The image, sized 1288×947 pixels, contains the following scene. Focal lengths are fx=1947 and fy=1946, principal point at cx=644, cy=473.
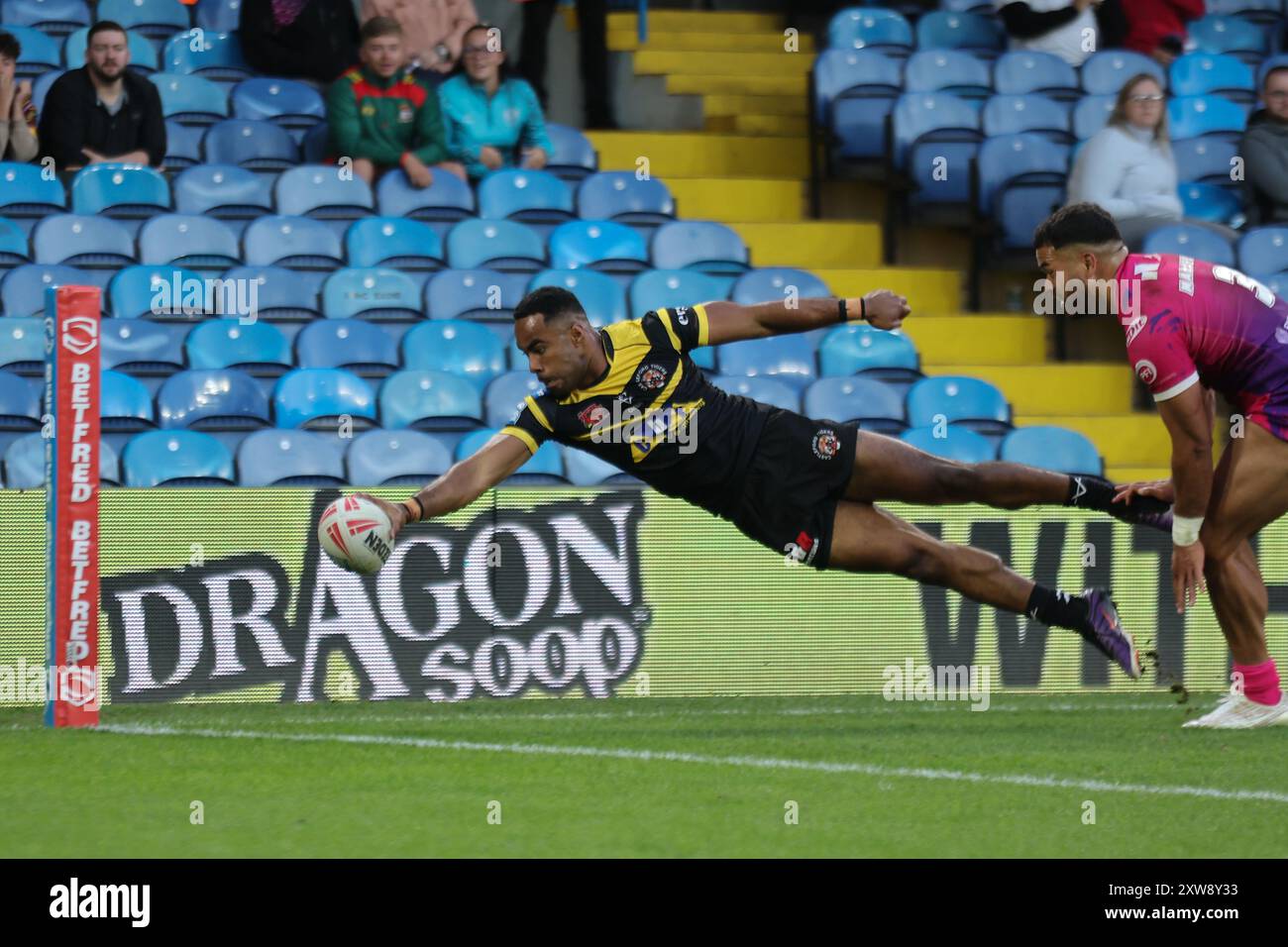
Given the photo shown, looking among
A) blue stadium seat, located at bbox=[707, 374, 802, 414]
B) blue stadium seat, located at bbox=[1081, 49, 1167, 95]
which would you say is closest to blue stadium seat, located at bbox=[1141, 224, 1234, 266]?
blue stadium seat, located at bbox=[1081, 49, 1167, 95]

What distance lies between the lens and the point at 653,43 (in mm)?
15617

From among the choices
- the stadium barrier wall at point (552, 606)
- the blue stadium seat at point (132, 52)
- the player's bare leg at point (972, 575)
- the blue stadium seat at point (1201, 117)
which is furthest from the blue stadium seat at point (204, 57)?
the player's bare leg at point (972, 575)

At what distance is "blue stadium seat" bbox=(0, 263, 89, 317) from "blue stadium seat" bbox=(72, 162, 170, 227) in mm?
821

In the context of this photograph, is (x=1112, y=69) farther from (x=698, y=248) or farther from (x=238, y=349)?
(x=238, y=349)

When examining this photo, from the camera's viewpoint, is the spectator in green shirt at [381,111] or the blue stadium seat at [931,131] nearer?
the spectator in green shirt at [381,111]

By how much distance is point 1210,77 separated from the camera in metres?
15.6

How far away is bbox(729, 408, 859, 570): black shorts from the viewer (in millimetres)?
8117

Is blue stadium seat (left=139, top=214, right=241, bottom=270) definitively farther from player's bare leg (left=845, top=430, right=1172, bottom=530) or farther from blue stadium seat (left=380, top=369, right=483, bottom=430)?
player's bare leg (left=845, top=430, right=1172, bottom=530)

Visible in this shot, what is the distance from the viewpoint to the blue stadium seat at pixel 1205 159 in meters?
14.5

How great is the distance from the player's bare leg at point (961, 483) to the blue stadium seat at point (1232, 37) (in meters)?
9.16

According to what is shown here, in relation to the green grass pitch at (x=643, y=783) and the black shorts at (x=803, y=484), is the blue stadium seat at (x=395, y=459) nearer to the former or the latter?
the green grass pitch at (x=643, y=783)

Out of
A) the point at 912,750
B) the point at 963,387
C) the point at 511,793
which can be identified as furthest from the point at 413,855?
the point at 963,387

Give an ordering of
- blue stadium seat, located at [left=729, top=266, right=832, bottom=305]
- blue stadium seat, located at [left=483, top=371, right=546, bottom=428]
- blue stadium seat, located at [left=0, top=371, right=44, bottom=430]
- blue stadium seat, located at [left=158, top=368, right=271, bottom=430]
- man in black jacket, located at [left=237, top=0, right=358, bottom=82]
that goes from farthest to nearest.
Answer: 1. man in black jacket, located at [left=237, top=0, right=358, bottom=82]
2. blue stadium seat, located at [left=729, top=266, right=832, bottom=305]
3. blue stadium seat, located at [left=483, top=371, right=546, bottom=428]
4. blue stadium seat, located at [left=158, top=368, right=271, bottom=430]
5. blue stadium seat, located at [left=0, top=371, right=44, bottom=430]

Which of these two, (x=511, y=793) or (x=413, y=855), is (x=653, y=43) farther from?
(x=413, y=855)
